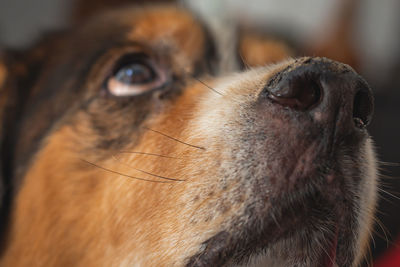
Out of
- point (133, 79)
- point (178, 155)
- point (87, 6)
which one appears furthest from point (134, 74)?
point (87, 6)

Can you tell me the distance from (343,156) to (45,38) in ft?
5.90

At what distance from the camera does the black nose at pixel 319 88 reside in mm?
1109

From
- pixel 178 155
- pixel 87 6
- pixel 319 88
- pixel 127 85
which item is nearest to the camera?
pixel 319 88

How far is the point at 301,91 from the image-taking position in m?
1.14

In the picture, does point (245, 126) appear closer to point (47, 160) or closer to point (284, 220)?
point (284, 220)

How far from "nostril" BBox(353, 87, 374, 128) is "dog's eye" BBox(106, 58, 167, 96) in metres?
0.88

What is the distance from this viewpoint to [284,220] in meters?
1.16

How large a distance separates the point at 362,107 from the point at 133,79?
988 mm

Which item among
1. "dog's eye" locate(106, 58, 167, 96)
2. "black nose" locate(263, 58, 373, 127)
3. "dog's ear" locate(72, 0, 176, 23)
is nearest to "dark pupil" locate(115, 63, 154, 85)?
"dog's eye" locate(106, 58, 167, 96)

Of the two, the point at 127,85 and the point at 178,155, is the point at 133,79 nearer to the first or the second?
the point at 127,85

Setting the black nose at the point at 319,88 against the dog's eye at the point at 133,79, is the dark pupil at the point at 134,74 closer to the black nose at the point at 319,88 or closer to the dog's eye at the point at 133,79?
the dog's eye at the point at 133,79

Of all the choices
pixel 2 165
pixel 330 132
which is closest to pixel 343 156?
pixel 330 132

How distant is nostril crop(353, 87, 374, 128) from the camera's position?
1.18 metres

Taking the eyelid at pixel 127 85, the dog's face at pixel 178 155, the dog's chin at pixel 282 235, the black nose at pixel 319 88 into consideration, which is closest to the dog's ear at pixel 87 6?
the dog's face at pixel 178 155
